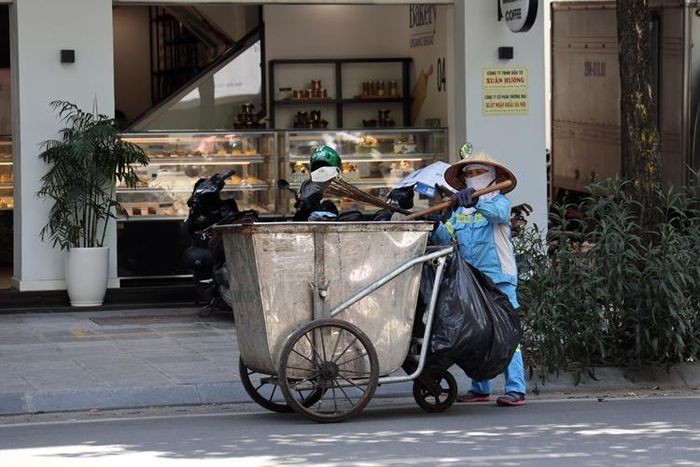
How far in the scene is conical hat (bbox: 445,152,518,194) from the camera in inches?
373

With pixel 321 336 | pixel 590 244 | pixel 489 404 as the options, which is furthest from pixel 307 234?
pixel 590 244

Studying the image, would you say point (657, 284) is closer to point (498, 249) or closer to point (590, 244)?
point (590, 244)

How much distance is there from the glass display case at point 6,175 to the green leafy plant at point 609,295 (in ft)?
25.8

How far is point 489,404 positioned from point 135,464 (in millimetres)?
3084

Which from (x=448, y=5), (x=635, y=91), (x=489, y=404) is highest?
(x=448, y=5)

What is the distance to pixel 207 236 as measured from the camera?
1366 centimetres

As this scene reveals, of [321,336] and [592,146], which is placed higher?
[592,146]

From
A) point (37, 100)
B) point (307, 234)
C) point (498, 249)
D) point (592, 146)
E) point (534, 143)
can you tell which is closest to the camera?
point (307, 234)

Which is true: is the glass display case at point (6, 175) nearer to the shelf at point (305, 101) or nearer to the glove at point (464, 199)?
the shelf at point (305, 101)

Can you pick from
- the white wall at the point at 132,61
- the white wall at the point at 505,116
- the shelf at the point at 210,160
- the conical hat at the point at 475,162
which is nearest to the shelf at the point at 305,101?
the shelf at the point at 210,160

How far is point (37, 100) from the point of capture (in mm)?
14445

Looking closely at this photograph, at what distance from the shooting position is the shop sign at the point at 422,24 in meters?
16.7

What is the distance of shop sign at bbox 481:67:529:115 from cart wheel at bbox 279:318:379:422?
6.95 m

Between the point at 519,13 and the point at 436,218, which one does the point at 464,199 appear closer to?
the point at 436,218
